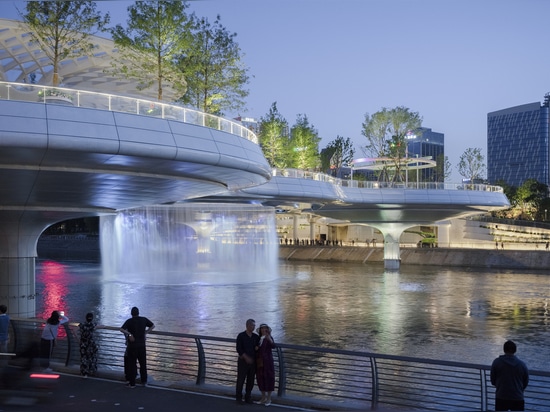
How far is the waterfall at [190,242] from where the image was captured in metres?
63.1

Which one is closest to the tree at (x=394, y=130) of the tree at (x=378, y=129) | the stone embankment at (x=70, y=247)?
the tree at (x=378, y=129)

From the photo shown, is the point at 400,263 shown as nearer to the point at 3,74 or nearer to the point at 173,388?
the point at 3,74

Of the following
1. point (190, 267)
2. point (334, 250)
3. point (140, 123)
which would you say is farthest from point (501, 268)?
point (140, 123)

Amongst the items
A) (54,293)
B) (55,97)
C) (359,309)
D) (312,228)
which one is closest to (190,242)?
(54,293)

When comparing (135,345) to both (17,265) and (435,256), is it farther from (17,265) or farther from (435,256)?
(435,256)

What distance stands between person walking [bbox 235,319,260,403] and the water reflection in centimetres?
1115

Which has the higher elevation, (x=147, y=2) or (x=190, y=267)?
(x=147, y=2)

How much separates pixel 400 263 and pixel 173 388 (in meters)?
68.0

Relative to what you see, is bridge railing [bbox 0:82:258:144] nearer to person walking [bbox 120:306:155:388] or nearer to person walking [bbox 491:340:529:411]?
person walking [bbox 120:306:155:388]

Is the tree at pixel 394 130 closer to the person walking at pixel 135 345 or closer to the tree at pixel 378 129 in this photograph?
the tree at pixel 378 129

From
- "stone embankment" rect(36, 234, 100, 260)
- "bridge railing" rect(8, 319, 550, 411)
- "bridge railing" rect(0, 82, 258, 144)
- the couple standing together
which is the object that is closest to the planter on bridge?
"bridge railing" rect(0, 82, 258, 144)

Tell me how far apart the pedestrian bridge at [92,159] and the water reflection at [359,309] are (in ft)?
17.1

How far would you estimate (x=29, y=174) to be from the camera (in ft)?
67.7

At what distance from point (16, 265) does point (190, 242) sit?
40.5 metres
